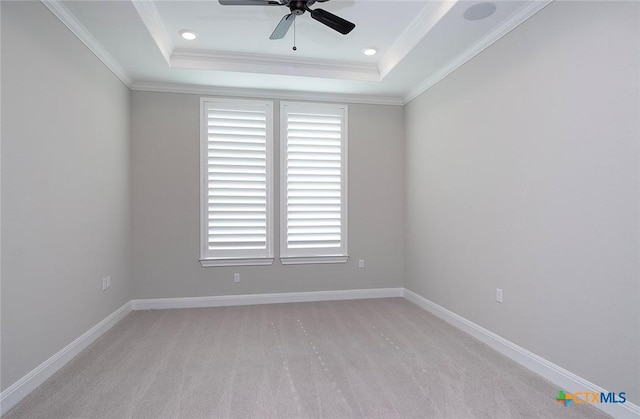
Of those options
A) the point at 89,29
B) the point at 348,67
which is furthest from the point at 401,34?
the point at 89,29

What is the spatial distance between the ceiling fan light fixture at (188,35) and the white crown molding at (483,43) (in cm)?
255

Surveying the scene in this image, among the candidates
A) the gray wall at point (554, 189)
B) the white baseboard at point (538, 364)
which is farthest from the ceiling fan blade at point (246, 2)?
the white baseboard at point (538, 364)

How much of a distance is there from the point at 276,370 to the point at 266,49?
307 centimetres

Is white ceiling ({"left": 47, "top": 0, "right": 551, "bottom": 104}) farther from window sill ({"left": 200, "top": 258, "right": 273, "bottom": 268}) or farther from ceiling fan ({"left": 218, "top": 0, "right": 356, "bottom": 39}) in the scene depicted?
window sill ({"left": 200, "top": 258, "right": 273, "bottom": 268})

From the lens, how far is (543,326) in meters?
2.45

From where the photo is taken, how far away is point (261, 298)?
14.1 feet

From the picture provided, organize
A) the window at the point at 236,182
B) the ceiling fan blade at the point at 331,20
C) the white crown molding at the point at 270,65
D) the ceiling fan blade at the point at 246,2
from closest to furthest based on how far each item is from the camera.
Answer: the ceiling fan blade at the point at 246,2 < the ceiling fan blade at the point at 331,20 < the white crown molding at the point at 270,65 < the window at the point at 236,182

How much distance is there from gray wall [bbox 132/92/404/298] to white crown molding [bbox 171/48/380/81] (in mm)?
614

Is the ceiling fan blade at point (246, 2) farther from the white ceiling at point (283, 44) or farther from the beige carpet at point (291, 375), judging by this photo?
the beige carpet at point (291, 375)

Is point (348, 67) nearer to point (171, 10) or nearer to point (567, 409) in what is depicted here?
point (171, 10)

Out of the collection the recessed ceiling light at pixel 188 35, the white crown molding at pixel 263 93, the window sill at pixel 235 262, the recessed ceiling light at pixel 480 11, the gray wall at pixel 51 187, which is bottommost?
the window sill at pixel 235 262

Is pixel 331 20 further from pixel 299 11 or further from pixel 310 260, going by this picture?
pixel 310 260

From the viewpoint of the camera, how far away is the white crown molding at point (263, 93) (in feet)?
13.3

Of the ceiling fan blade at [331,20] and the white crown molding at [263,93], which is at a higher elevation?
the white crown molding at [263,93]
